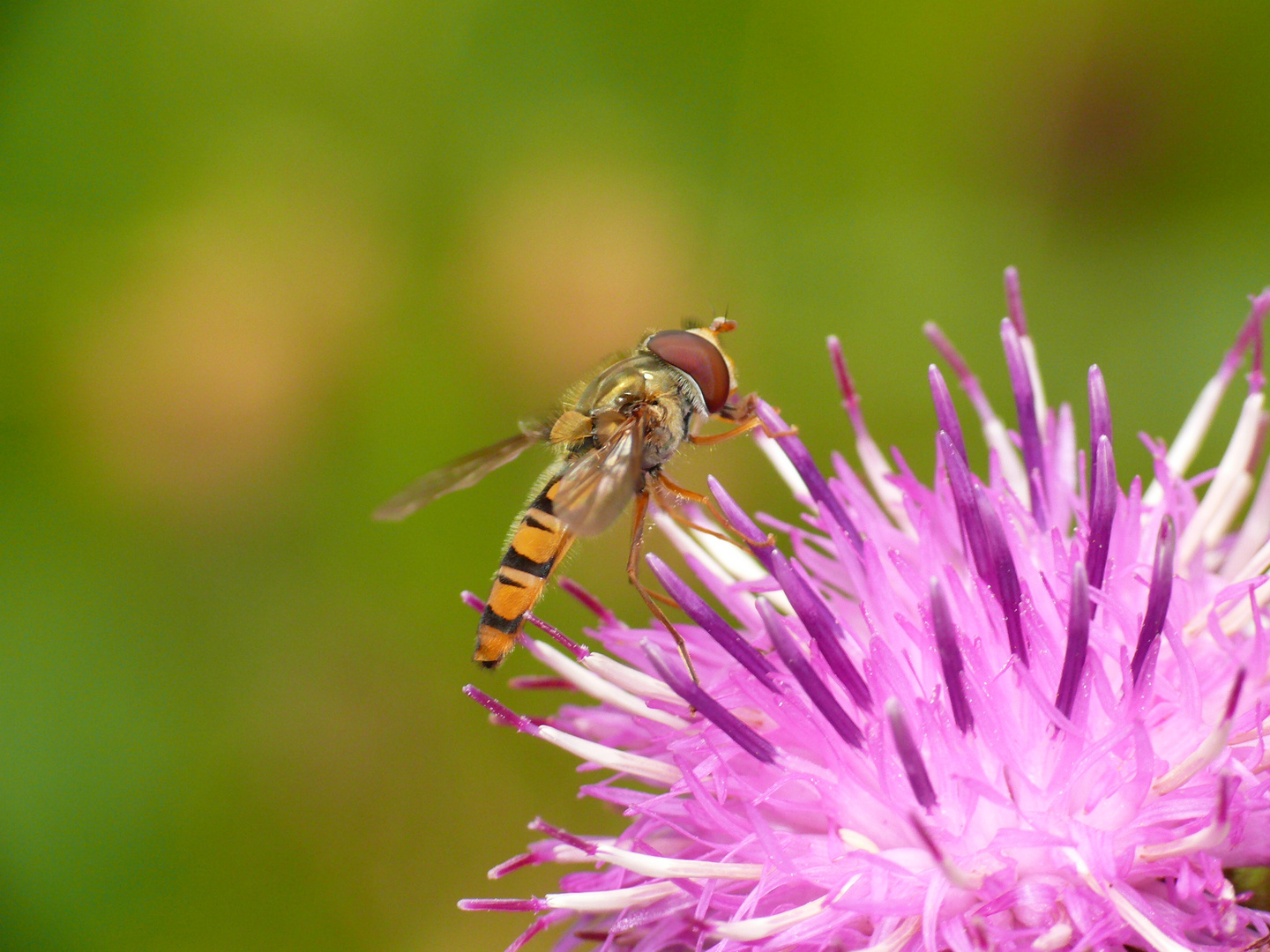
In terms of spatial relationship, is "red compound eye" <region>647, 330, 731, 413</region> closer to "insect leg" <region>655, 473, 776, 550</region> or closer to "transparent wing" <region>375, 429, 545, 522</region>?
"insect leg" <region>655, 473, 776, 550</region>

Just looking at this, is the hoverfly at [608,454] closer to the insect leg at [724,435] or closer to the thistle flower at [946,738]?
the insect leg at [724,435]

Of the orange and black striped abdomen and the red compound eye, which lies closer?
the orange and black striped abdomen

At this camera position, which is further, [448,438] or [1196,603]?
[448,438]

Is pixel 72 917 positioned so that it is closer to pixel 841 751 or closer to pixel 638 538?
pixel 638 538

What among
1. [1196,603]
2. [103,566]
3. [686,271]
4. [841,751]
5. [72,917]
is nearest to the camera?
[841,751]

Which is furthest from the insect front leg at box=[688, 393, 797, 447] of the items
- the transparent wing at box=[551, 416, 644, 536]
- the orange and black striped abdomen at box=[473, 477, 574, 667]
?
the orange and black striped abdomen at box=[473, 477, 574, 667]

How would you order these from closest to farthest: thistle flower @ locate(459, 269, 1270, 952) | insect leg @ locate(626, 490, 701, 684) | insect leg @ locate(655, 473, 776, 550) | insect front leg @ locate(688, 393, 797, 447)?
thistle flower @ locate(459, 269, 1270, 952)
insect leg @ locate(626, 490, 701, 684)
insect leg @ locate(655, 473, 776, 550)
insect front leg @ locate(688, 393, 797, 447)

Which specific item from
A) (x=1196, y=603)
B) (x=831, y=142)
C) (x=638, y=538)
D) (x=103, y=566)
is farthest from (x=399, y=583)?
(x=1196, y=603)

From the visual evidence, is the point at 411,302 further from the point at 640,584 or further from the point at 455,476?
the point at 640,584
